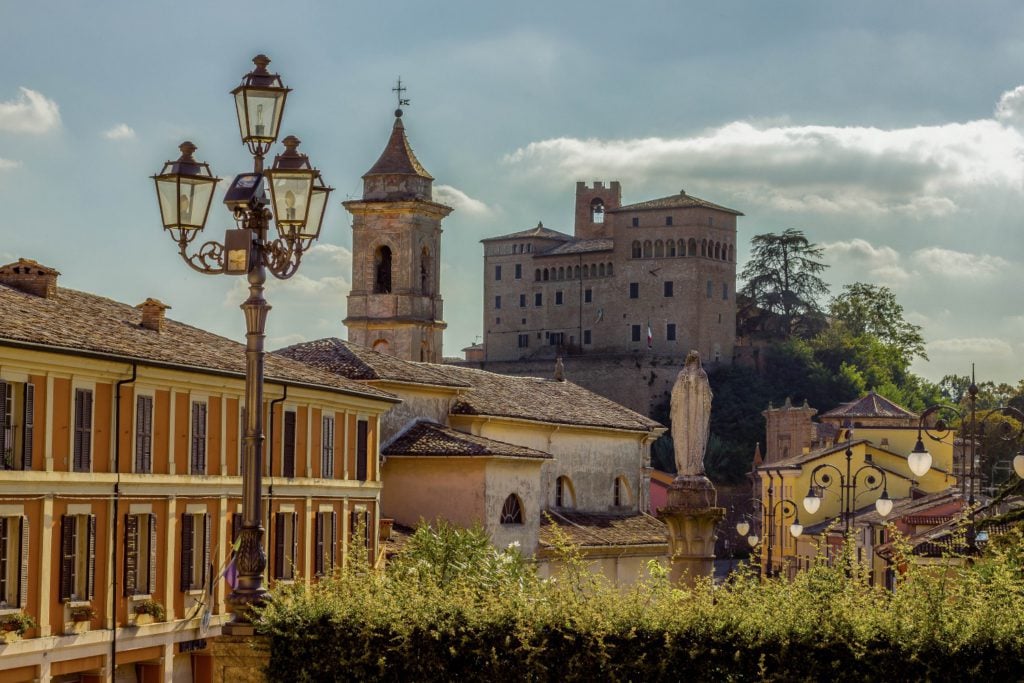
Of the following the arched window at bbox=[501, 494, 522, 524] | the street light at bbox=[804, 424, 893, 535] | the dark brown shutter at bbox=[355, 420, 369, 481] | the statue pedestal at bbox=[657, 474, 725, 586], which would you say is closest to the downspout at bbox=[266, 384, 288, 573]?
the dark brown shutter at bbox=[355, 420, 369, 481]

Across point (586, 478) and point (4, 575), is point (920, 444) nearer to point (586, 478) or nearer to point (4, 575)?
point (4, 575)

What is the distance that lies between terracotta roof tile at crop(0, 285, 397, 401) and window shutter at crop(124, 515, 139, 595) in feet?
9.01

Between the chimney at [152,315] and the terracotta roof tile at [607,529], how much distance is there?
57.3 ft

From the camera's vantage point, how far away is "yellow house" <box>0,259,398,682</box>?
29.1m

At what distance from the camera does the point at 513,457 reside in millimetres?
49094

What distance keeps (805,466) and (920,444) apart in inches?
1854

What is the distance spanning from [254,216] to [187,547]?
18.6 meters

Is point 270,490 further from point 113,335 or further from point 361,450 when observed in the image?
point 361,450

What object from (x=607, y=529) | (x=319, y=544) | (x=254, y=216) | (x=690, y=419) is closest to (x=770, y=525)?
(x=607, y=529)

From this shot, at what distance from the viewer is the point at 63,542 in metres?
30.2

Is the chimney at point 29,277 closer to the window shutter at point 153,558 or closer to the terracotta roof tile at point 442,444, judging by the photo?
the window shutter at point 153,558

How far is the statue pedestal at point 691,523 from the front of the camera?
2630cm

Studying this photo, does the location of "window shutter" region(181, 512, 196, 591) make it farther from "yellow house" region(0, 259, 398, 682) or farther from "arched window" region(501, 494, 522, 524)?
"arched window" region(501, 494, 522, 524)

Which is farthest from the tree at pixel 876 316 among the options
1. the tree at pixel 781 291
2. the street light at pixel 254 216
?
the street light at pixel 254 216
